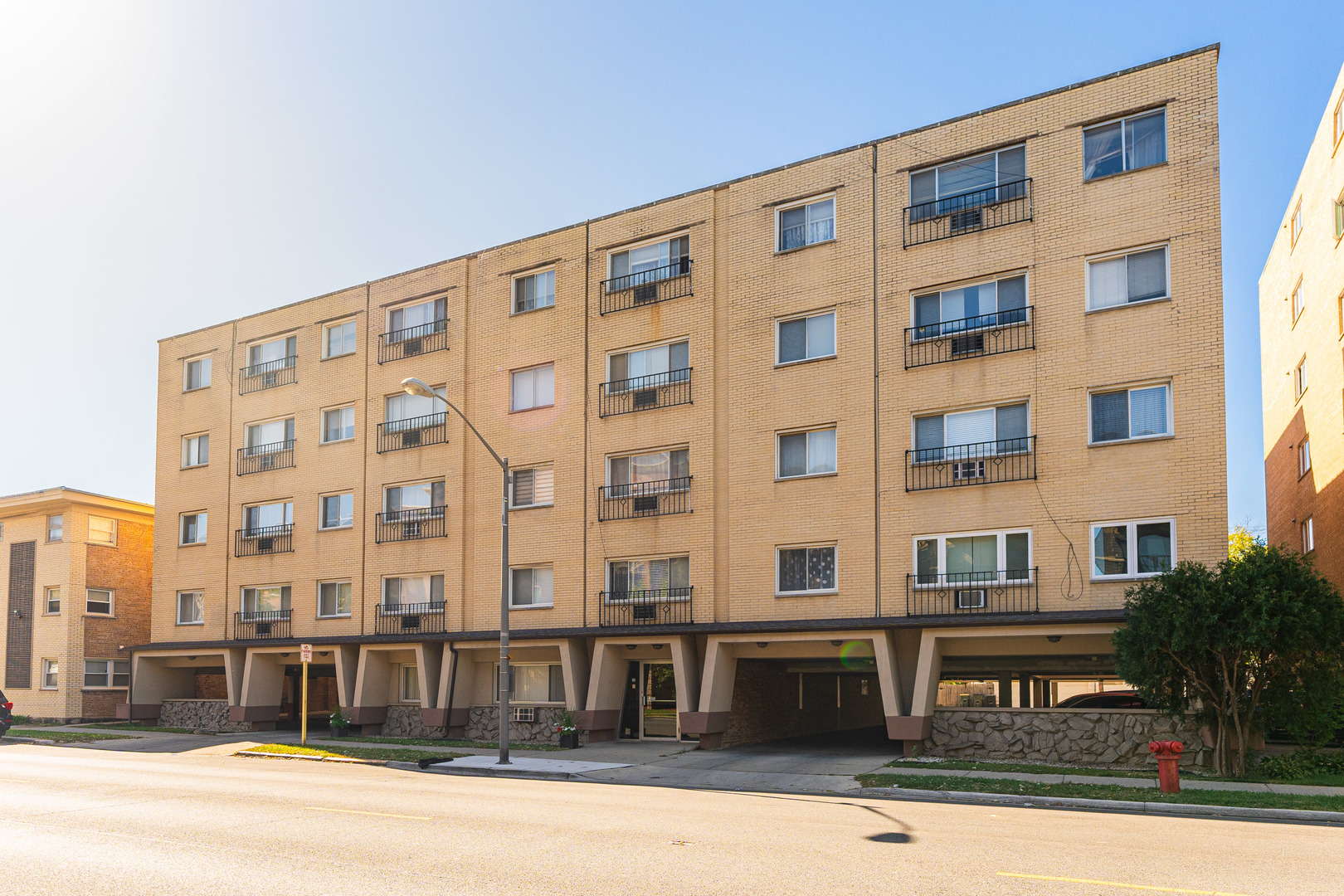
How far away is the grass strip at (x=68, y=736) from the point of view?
32.8 meters

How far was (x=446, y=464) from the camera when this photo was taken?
32.9 meters

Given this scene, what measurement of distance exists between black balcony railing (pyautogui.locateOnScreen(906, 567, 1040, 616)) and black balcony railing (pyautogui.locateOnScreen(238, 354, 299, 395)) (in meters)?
23.5

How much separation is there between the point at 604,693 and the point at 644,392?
8.15m

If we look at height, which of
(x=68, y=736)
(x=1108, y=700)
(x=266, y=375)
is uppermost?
(x=266, y=375)

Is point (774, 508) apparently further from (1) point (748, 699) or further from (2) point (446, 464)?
(2) point (446, 464)

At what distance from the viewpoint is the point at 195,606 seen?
3909 cm


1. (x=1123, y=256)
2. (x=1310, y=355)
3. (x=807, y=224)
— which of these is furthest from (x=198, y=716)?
(x=1310, y=355)

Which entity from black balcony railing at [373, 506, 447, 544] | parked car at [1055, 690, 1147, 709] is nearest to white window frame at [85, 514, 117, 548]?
black balcony railing at [373, 506, 447, 544]

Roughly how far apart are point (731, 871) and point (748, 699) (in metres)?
18.6

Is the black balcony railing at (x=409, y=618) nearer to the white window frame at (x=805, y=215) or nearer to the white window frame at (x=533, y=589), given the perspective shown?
the white window frame at (x=533, y=589)

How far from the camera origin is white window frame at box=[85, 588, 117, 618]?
4231 cm

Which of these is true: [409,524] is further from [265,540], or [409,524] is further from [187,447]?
[187,447]

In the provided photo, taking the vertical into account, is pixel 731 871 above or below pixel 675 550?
below

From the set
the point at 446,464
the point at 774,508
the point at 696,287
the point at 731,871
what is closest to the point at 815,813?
the point at 731,871
